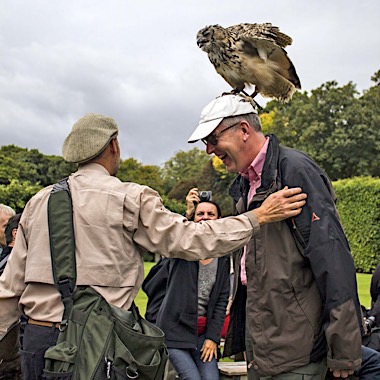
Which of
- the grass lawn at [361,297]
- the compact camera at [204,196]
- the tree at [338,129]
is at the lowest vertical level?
the grass lawn at [361,297]

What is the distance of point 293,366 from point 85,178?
1623 mm

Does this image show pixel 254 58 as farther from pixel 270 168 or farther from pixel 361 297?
pixel 361 297

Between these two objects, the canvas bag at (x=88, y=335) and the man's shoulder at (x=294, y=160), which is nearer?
the canvas bag at (x=88, y=335)

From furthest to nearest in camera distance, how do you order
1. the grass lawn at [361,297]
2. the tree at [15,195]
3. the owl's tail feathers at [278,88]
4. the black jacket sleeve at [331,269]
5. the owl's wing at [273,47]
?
the tree at [15,195] → the grass lawn at [361,297] → the owl's tail feathers at [278,88] → the owl's wing at [273,47] → the black jacket sleeve at [331,269]

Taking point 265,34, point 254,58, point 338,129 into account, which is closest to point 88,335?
point 265,34

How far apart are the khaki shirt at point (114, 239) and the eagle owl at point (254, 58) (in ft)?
8.27

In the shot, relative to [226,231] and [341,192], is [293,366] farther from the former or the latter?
[341,192]

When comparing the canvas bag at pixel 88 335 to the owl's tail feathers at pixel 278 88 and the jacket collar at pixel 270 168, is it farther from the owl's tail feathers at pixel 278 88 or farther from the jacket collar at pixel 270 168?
the owl's tail feathers at pixel 278 88

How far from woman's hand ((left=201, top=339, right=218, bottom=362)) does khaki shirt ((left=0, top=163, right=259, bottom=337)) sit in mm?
2028

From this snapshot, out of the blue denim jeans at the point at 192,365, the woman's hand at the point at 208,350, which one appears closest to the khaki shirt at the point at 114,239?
the blue denim jeans at the point at 192,365

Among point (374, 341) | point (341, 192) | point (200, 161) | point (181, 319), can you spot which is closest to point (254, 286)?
point (181, 319)

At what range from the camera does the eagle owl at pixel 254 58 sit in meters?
5.41

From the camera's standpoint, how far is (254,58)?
5.73 metres

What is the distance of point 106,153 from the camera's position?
355 cm
